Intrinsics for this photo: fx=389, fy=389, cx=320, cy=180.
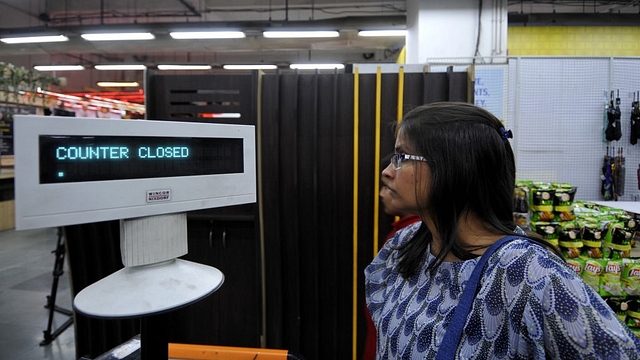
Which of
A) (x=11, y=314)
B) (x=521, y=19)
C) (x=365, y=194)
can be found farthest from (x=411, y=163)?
(x=521, y=19)

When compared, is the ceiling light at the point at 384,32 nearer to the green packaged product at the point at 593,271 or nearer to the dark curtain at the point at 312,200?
the dark curtain at the point at 312,200

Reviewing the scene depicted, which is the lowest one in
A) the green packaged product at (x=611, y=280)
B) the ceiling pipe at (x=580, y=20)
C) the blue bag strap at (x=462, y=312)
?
the green packaged product at (x=611, y=280)

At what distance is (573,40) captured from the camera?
675 centimetres

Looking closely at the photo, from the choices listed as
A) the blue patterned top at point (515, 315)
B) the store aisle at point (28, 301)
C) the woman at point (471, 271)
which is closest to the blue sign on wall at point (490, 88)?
the woman at point (471, 271)

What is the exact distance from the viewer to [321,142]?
252 centimetres

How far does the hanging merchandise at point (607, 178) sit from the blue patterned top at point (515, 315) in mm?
5048

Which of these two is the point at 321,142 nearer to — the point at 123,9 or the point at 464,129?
the point at 464,129

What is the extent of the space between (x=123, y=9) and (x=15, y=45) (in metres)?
2.95

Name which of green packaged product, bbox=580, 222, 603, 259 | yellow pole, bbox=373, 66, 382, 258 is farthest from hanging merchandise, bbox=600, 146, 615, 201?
yellow pole, bbox=373, 66, 382, 258

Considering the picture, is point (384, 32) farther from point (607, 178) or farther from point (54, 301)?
point (54, 301)

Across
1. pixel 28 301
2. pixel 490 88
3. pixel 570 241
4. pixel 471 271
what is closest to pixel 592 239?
pixel 570 241

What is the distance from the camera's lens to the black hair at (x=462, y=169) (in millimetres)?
891

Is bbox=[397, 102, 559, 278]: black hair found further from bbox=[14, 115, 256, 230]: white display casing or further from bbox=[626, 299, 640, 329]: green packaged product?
bbox=[626, 299, 640, 329]: green packaged product

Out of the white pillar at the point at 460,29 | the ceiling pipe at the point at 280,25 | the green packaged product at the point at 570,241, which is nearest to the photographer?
the green packaged product at the point at 570,241
